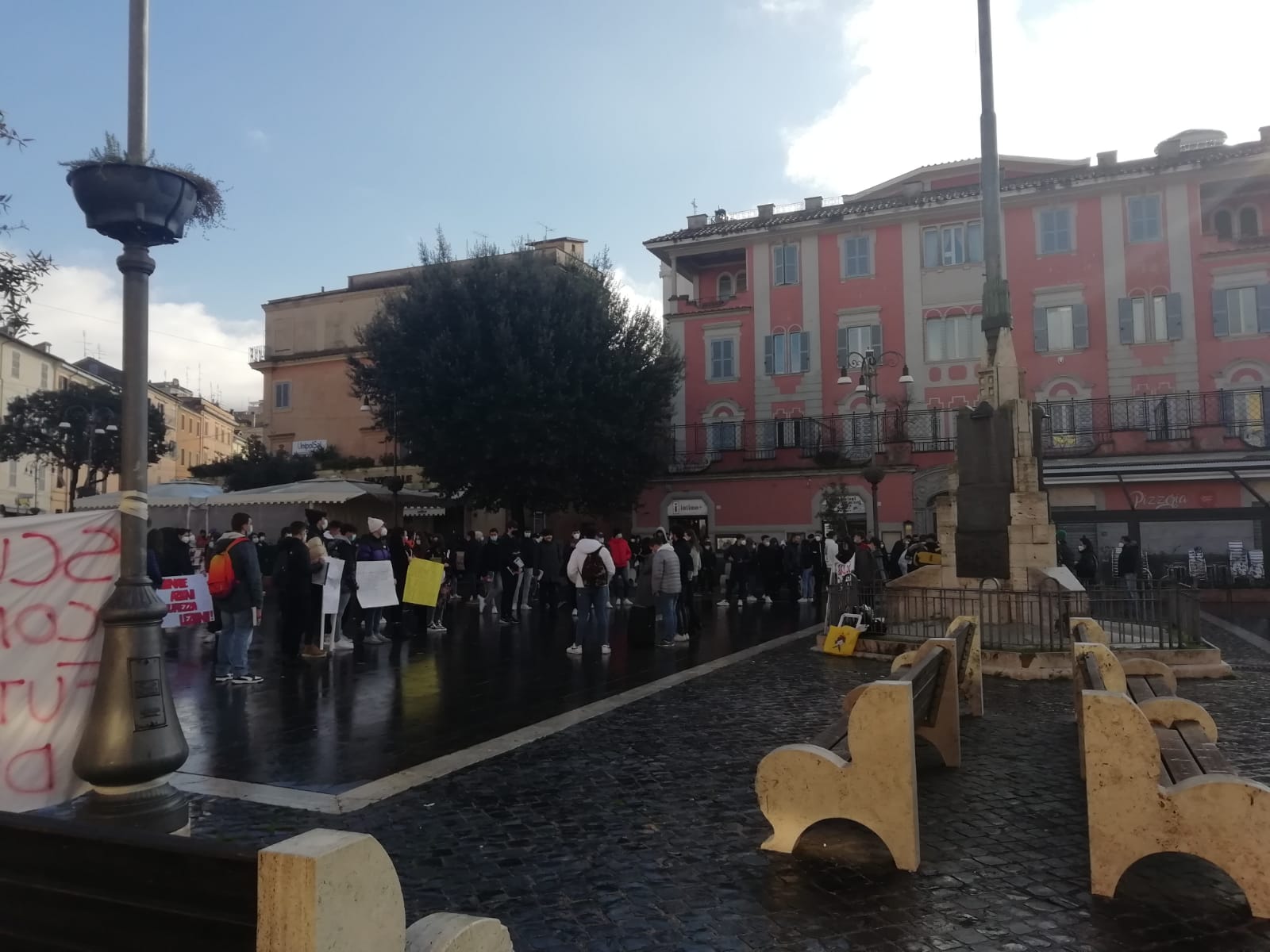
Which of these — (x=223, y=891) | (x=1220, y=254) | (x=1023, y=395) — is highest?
(x=1220, y=254)

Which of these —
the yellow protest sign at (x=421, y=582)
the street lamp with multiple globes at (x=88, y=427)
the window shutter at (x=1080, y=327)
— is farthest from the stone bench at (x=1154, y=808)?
the street lamp with multiple globes at (x=88, y=427)

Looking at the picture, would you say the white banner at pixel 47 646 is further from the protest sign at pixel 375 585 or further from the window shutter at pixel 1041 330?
the window shutter at pixel 1041 330

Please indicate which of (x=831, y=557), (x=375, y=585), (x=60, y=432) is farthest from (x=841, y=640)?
(x=60, y=432)

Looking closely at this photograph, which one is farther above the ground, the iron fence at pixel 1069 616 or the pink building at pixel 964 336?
the pink building at pixel 964 336

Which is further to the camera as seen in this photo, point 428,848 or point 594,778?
point 594,778

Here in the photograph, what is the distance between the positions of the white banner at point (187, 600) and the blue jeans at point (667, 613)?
6982 millimetres

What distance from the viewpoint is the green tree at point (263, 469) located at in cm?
4038

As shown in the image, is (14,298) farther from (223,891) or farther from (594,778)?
(223,891)

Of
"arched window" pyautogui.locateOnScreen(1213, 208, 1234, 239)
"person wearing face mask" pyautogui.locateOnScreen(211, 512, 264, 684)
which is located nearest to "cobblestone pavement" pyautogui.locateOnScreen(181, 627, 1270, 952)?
"person wearing face mask" pyautogui.locateOnScreen(211, 512, 264, 684)

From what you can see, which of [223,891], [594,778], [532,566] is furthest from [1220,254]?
[223,891]

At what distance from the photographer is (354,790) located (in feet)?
18.8

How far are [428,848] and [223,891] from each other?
2.93 metres

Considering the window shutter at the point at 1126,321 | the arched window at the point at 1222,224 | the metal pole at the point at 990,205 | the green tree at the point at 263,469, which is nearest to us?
the metal pole at the point at 990,205

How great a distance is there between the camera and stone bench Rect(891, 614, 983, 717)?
719cm
